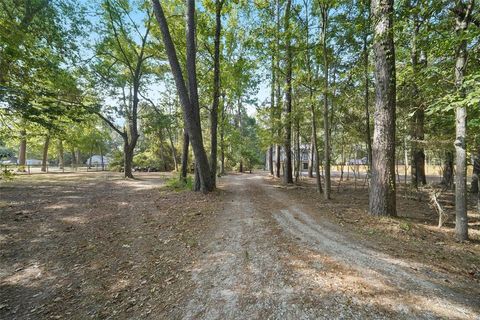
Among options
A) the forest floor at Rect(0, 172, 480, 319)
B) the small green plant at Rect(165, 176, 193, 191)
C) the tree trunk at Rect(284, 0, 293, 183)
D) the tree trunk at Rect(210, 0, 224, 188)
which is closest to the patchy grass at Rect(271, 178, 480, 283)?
the forest floor at Rect(0, 172, 480, 319)

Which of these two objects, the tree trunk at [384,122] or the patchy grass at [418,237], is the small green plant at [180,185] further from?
the tree trunk at [384,122]

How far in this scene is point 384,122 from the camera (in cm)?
655

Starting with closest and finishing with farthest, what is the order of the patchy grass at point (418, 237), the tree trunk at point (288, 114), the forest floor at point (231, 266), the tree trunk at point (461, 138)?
1. the forest floor at point (231, 266)
2. the patchy grass at point (418, 237)
3. the tree trunk at point (461, 138)
4. the tree trunk at point (288, 114)

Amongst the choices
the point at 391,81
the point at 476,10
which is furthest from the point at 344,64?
the point at 476,10

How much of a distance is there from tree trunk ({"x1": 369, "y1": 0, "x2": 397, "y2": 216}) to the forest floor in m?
0.65

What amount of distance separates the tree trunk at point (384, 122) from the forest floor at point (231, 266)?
2.13ft

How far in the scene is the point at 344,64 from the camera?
11.1 metres

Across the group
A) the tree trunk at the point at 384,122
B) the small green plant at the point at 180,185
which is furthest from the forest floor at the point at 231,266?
the small green plant at the point at 180,185

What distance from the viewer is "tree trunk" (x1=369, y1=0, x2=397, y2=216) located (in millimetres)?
6452

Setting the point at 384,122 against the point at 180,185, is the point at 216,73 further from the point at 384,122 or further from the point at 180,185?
the point at 384,122

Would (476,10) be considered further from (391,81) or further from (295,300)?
(295,300)

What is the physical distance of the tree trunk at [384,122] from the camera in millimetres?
6452

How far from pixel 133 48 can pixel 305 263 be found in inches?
735

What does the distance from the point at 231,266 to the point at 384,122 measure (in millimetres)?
5761
